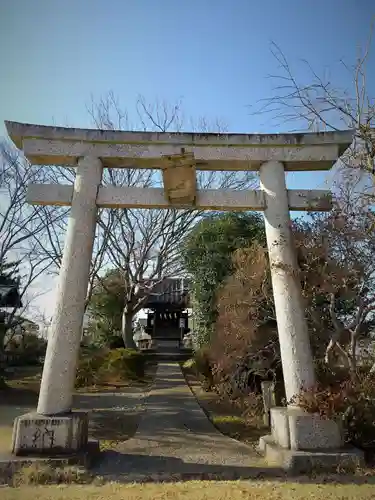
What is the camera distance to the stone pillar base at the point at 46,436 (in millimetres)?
4785

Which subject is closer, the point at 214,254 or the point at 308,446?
the point at 308,446

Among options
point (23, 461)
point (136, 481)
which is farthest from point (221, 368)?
point (23, 461)

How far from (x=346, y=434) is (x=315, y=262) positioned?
2.79 metres

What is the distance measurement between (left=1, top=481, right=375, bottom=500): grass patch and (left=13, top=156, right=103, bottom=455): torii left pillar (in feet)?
2.43

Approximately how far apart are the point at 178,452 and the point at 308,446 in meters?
2.29

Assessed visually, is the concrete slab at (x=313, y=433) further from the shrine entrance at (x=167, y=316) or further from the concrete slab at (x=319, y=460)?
the shrine entrance at (x=167, y=316)

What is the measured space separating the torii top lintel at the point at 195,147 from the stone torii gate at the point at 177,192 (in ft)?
0.06

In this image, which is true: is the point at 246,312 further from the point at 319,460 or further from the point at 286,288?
the point at 319,460

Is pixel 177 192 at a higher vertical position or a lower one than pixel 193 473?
higher

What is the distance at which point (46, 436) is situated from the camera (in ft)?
15.8

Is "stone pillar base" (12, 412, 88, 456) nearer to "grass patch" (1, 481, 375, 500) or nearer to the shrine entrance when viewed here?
"grass patch" (1, 481, 375, 500)

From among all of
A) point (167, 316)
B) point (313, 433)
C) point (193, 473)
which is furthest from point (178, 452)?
point (167, 316)

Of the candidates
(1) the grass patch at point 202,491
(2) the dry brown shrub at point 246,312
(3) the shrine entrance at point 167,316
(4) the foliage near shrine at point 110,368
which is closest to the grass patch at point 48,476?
(1) the grass patch at point 202,491

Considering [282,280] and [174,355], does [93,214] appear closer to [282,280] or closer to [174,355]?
[282,280]
